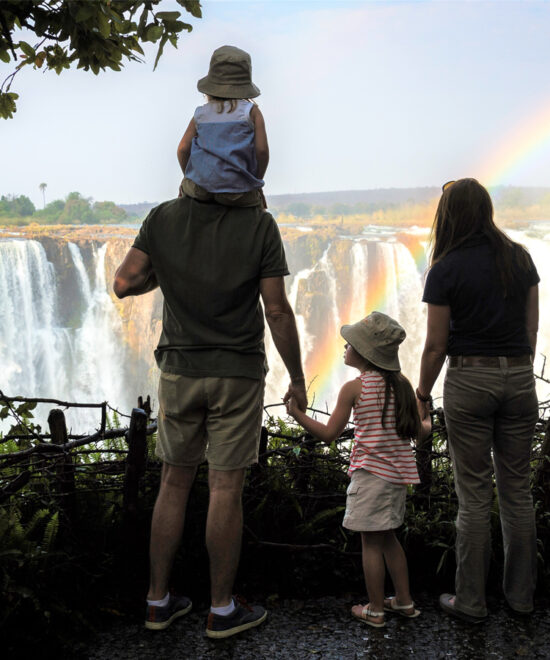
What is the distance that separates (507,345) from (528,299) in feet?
0.78

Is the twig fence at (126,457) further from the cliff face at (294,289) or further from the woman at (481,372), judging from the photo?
the cliff face at (294,289)

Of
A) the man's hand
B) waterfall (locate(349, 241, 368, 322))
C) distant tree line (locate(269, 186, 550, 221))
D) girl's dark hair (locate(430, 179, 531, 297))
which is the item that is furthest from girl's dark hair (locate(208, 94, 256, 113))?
distant tree line (locate(269, 186, 550, 221))

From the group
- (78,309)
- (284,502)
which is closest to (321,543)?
(284,502)

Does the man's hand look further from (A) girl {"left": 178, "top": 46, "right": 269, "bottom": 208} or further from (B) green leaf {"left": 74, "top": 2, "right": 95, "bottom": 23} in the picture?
(B) green leaf {"left": 74, "top": 2, "right": 95, "bottom": 23}

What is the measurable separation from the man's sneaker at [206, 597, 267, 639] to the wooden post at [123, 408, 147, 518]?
61cm

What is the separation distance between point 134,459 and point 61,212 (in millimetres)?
48486

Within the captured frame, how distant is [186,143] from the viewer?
10.6 feet

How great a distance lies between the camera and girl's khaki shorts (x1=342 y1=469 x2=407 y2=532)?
3258 millimetres

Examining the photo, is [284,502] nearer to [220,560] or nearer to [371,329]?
[220,560]

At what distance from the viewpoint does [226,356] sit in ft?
10.3

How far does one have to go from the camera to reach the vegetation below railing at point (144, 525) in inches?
127

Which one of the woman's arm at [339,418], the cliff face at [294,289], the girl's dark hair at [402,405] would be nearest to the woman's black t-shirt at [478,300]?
the girl's dark hair at [402,405]

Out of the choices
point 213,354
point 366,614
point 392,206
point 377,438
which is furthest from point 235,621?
point 392,206

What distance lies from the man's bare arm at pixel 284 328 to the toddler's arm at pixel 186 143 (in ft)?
1.99
